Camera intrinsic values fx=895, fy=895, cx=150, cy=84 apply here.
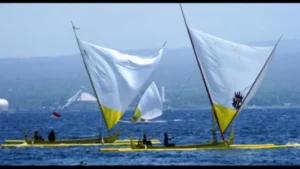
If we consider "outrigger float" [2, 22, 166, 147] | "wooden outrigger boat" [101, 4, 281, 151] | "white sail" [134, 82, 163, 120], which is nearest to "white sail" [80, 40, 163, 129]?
"outrigger float" [2, 22, 166, 147]

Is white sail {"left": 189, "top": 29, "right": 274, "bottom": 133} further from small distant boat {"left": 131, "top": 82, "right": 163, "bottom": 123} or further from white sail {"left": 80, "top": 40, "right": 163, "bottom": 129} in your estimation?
small distant boat {"left": 131, "top": 82, "right": 163, "bottom": 123}

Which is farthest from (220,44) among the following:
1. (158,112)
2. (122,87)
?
(158,112)

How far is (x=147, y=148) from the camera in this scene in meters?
74.7

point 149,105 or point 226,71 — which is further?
point 149,105

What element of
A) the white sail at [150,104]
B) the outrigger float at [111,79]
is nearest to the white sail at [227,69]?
the outrigger float at [111,79]

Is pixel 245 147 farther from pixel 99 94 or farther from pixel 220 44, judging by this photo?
pixel 99 94

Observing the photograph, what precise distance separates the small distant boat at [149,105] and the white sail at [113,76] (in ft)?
179

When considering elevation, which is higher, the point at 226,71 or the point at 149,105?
the point at 149,105

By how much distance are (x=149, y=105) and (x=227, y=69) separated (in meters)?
70.9

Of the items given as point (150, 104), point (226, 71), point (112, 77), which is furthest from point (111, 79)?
point (150, 104)

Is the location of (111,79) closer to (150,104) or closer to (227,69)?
(227,69)

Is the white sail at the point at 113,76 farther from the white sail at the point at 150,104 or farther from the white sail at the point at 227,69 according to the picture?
the white sail at the point at 150,104

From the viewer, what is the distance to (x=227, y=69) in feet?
241

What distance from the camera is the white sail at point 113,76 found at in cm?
8525
